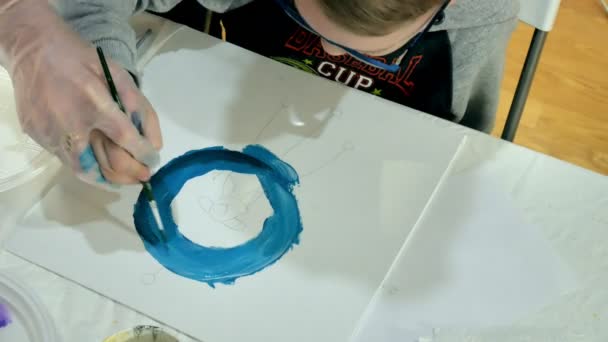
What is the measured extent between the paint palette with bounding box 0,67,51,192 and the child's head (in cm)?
39

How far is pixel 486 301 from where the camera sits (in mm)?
717

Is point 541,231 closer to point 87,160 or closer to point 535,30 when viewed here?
point 535,30

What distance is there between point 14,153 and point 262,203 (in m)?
0.33

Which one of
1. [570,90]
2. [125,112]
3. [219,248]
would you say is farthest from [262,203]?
[570,90]

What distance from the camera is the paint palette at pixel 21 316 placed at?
0.68 meters

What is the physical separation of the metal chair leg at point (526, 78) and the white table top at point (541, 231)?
0.38 ft

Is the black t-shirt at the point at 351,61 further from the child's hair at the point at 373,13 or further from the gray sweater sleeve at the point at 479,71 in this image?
the child's hair at the point at 373,13

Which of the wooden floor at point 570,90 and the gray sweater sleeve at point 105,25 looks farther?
the wooden floor at point 570,90

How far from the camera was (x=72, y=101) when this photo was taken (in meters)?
0.73

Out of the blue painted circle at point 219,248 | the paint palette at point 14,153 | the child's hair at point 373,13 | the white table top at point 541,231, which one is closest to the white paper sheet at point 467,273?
the white table top at point 541,231

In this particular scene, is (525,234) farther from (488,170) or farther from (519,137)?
(519,137)

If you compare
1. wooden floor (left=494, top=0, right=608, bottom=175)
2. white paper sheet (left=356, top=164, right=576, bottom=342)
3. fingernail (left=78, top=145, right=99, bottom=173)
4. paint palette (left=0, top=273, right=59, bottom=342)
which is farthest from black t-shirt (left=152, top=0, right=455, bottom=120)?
wooden floor (left=494, top=0, right=608, bottom=175)

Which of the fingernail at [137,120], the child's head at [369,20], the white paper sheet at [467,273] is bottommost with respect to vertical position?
the white paper sheet at [467,273]

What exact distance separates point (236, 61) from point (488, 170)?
0.39m
